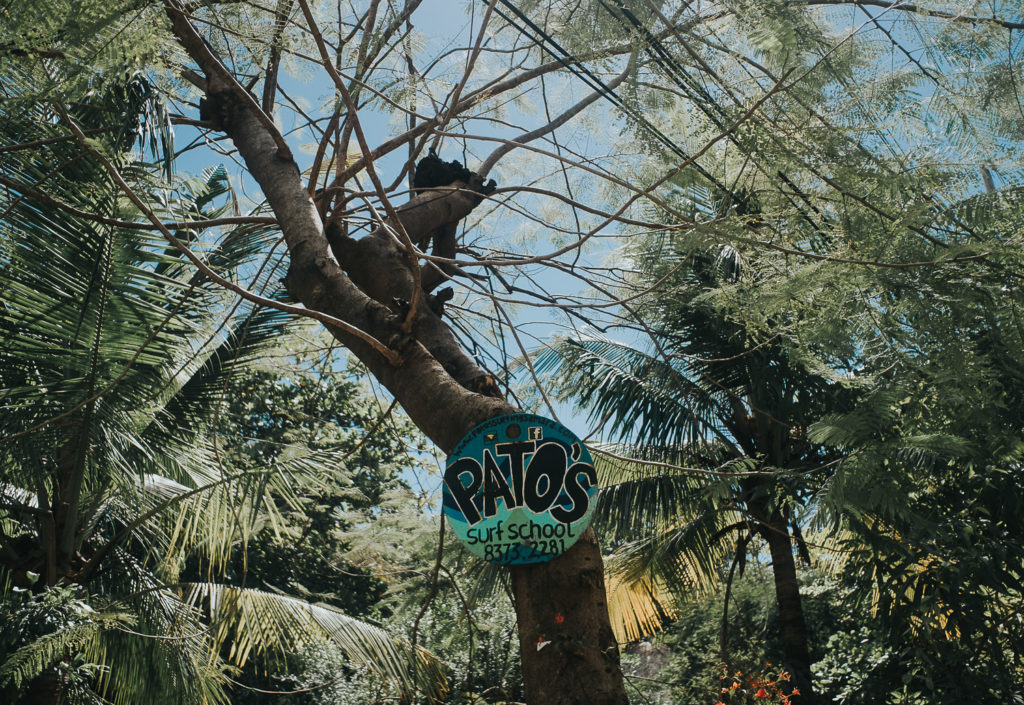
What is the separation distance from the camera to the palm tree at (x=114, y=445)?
3.81 meters

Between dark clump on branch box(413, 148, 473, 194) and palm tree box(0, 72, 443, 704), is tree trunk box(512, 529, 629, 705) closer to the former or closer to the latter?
palm tree box(0, 72, 443, 704)

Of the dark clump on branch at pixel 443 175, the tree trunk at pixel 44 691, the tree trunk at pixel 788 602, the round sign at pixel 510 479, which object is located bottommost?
the tree trunk at pixel 788 602

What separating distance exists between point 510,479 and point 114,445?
2.77 meters

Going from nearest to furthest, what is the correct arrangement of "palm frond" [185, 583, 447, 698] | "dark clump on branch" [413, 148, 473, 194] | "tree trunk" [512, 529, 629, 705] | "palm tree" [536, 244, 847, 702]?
"tree trunk" [512, 529, 629, 705], "dark clump on branch" [413, 148, 473, 194], "palm frond" [185, 583, 447, 698], "palm tree" [536, 244, 847, 702]

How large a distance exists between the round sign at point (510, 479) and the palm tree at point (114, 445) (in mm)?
1232

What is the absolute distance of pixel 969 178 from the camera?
2672mm

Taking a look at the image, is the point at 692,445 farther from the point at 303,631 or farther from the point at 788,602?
the point at 303,631

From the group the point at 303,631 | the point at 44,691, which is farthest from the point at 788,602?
the point at 44,691

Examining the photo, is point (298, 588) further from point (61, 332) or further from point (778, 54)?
point (778, 54)

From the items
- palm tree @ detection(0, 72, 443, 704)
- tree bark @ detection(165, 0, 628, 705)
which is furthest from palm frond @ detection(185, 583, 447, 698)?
tree bark @ detection(165, 0, 628, 705)

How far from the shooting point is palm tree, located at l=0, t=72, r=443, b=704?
3.81 meters

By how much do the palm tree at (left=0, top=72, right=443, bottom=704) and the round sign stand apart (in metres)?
1.23

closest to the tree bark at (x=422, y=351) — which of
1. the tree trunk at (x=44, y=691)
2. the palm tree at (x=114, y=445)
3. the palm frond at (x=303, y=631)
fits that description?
the palm tree at (x=114, y=445)

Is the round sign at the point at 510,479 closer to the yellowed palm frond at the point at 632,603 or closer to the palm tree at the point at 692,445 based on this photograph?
the palm tree at the point at 692,445
